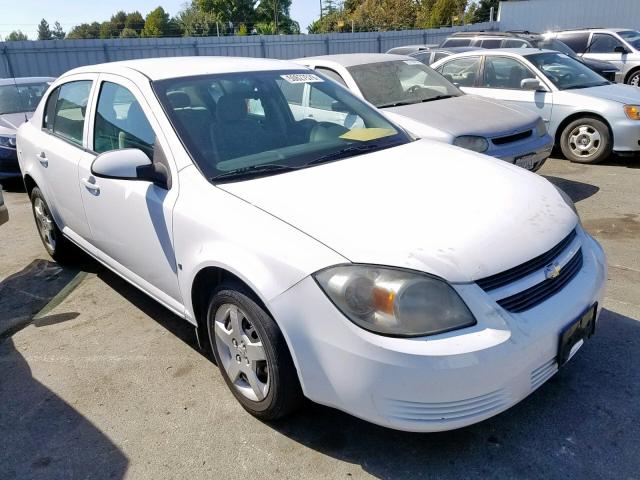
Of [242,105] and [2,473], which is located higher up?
[242,105]

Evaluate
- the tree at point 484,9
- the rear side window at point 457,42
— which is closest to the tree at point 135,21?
the tree at point 484,9

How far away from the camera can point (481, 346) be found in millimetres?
2055

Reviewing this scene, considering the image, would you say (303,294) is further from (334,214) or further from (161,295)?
(161,295)

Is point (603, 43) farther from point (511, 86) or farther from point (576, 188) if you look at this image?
point (576, 188)

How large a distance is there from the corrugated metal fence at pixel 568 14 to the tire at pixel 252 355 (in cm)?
3250

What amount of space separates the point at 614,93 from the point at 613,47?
266 inches

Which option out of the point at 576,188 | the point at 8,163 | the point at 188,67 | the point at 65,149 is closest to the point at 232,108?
the point at 188,67

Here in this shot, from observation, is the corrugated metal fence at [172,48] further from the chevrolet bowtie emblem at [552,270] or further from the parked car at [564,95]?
the chevrolet bowtie emblem at [552,270]

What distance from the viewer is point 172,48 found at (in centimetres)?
2008

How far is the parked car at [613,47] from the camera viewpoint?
12.5 meters

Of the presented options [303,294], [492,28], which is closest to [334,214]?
[303,294]

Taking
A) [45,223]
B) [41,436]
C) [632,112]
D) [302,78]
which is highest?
[302,78]

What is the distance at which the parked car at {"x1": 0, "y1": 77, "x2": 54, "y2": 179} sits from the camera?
25.0ft

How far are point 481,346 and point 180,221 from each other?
1557mm
